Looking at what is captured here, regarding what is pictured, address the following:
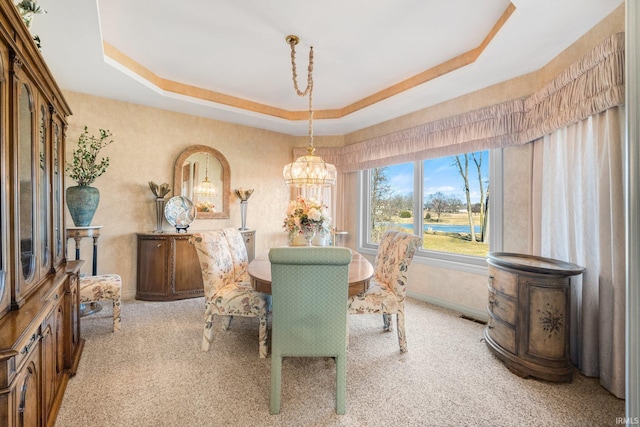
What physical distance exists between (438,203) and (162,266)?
3704 millimetres

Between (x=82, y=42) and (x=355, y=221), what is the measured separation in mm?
3901

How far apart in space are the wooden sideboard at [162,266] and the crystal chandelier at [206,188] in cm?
86

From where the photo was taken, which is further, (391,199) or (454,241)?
(391,199)

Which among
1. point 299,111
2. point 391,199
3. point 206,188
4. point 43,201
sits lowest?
point 43,201

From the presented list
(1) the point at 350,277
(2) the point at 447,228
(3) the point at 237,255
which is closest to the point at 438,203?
(2) the point at 447,228

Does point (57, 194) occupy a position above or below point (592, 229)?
above

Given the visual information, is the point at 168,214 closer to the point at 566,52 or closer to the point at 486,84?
the point at 486,84

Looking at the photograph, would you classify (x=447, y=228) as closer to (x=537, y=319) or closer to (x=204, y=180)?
(x=537, y=319)

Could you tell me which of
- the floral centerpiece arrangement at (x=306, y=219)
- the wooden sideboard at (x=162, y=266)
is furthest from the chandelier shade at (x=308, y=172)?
the wooden sideboard at (x=162, y=266)

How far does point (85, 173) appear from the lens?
316 centimetres

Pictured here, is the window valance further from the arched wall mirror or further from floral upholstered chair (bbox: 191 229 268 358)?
floral upholstered chair (bbox: 191 229 268 358)

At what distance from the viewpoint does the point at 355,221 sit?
15.8 ft

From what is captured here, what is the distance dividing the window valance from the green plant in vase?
325 centimetres

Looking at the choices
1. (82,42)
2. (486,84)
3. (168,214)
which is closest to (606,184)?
(486,84)
